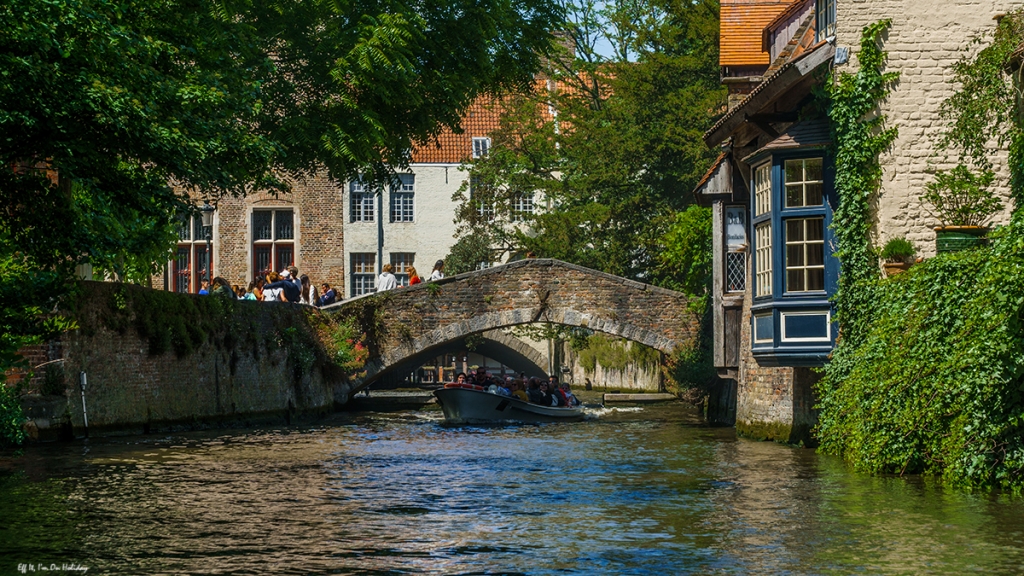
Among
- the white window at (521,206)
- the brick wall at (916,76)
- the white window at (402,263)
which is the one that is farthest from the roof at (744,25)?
the white window at (402,263)

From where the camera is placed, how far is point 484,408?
88.1 ft

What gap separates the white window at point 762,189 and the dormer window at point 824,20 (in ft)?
6.09

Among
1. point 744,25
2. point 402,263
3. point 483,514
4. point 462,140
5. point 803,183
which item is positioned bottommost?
point 483,514

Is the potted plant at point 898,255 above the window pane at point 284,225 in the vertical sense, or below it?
below

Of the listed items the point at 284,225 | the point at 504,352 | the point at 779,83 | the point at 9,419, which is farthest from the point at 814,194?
the point at 504,352

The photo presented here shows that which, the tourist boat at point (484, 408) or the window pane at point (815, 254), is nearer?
the window pane at point (815, 254)

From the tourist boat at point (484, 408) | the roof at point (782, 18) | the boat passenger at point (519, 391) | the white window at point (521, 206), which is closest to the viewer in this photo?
the roof at point (782, 18)

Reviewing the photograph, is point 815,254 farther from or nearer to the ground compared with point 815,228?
nearer to the ground

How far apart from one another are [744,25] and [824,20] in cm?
609

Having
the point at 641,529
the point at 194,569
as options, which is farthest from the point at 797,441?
the point at 194,569

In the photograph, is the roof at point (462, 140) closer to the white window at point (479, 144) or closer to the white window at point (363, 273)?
the white window at point (479, 144)

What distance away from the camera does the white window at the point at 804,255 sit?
16625 millimetres

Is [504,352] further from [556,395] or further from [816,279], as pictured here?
[816,279]

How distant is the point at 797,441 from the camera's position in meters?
18.1
